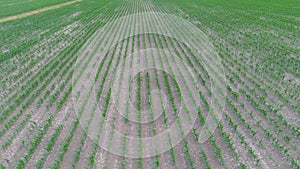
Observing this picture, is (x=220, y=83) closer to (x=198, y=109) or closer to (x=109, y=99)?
(x=198, y=109)

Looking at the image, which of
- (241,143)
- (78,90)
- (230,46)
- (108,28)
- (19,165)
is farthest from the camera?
(108,28)

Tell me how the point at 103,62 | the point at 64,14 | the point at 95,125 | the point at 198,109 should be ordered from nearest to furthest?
the point at 95,125, the point at 198,109, the point at 103,62, the point at 64,14

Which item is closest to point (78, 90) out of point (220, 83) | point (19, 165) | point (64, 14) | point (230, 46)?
point (19, 165)

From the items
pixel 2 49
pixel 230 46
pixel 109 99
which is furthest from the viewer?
pixel 2 49

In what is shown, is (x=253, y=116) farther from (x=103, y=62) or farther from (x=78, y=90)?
(x=103, y=62)

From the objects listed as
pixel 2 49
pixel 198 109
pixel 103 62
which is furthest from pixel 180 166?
pixel 2 49

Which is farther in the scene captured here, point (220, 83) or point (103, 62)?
point (103, 62)
